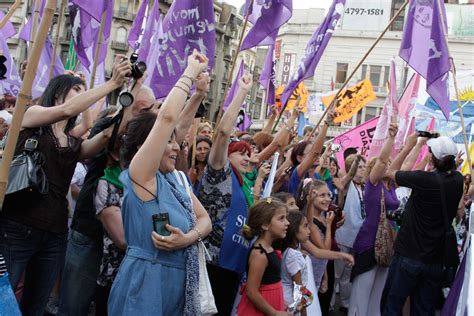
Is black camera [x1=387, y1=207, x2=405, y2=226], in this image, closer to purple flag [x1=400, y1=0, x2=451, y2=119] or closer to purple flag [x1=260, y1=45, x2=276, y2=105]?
purple flag [x1=400, y1=0, x2=451, y2=119]

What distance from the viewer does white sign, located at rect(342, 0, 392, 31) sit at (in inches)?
1718

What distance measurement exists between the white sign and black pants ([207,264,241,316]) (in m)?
41.0

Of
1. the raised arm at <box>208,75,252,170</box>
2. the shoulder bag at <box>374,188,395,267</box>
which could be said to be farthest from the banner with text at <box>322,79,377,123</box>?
the raised arm at <box>208,75,252,170</box>

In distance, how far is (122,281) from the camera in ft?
9.62

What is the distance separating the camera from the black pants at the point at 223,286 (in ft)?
15.1

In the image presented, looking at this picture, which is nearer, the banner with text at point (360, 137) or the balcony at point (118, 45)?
the banner with text at point (360, 137)

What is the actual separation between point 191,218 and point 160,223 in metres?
0.23

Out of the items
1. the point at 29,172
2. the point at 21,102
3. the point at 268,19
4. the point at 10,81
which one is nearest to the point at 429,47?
the point at 268,19

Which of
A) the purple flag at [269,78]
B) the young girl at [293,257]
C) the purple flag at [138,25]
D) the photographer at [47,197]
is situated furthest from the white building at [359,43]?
the photographer at [47,197]

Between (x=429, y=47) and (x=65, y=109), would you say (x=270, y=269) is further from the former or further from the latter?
(x=429, y=47)

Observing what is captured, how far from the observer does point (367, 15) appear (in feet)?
144

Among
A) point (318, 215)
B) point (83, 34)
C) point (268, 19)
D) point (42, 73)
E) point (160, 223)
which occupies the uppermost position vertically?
point (268, 19)

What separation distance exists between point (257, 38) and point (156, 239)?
4.36 meters

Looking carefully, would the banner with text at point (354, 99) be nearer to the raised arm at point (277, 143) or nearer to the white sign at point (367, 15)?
the raised arm at point (277, 143)
